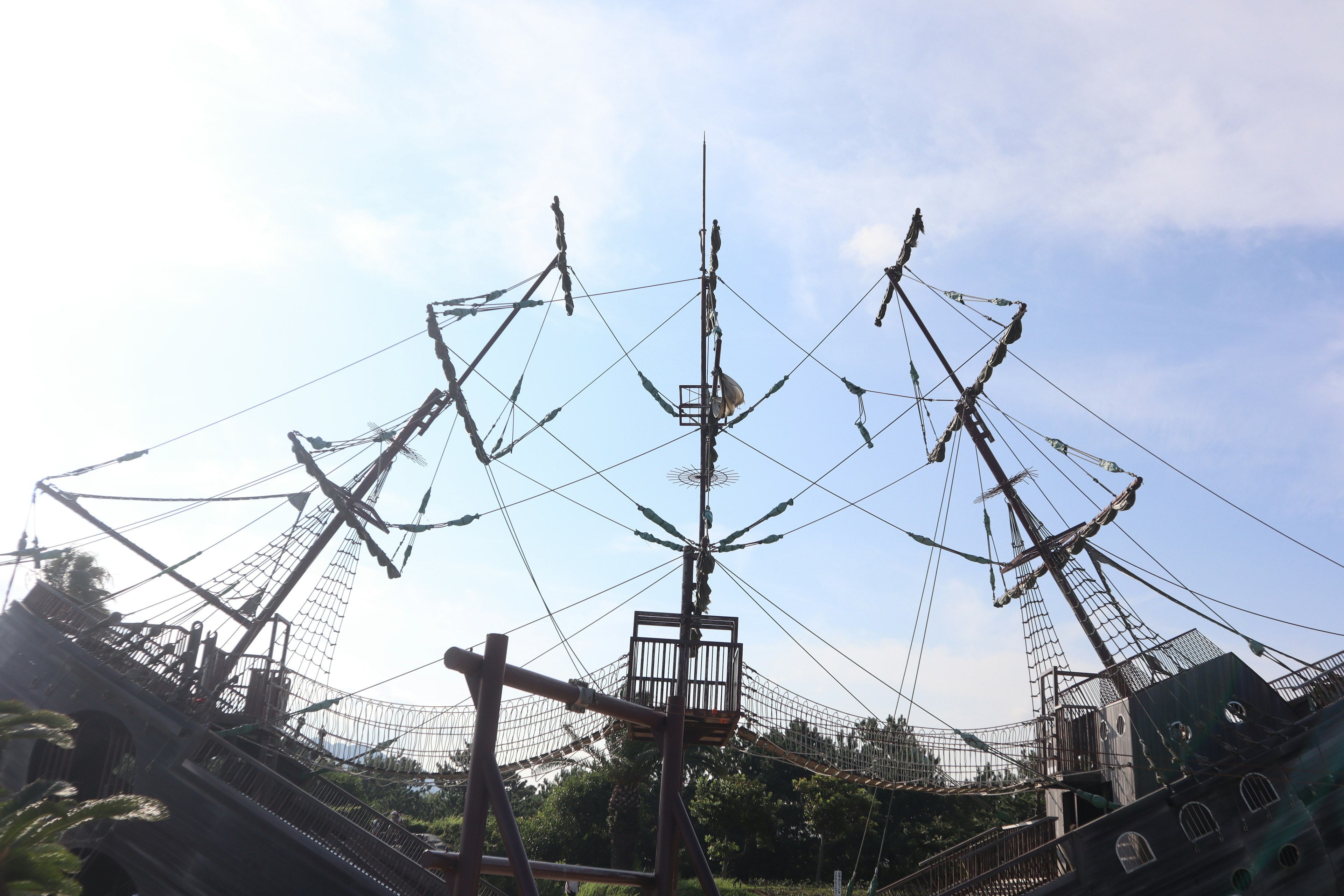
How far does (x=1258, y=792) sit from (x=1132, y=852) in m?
2.29

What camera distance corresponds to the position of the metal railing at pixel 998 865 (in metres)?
14.9

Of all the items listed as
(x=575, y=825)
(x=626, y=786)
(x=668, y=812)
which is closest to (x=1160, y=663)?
(x=668, y=812)

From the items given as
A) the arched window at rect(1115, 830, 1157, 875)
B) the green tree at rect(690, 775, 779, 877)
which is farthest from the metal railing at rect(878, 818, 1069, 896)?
the green tree at rect(690, 775, 779, 877)

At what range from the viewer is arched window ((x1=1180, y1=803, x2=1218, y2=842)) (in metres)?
Result: 14.3

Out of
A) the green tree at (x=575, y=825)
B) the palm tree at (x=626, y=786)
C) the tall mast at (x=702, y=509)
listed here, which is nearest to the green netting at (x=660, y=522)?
the tall mast at (x=702, y=509)

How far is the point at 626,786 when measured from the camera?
28797 millimetres

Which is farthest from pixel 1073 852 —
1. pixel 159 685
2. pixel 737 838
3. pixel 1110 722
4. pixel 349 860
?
pixel 737 838

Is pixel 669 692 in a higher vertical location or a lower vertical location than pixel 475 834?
higher

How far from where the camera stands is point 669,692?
13656 millimetres

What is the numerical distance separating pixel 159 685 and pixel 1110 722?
1661 centimetres

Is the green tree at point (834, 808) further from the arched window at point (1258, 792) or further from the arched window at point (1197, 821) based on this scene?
the arched window at point (1258, 792)

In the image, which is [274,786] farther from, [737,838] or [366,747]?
[737,838]

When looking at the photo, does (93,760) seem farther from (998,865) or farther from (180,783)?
(998,865)

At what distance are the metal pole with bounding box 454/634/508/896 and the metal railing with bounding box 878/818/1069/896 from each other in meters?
11.8
